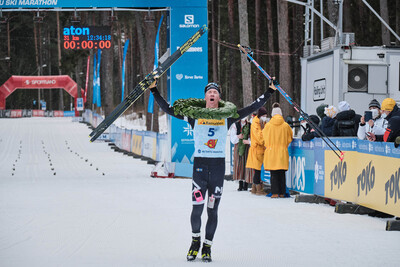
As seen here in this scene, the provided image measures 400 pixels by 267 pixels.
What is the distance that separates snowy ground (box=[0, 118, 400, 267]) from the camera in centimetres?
791

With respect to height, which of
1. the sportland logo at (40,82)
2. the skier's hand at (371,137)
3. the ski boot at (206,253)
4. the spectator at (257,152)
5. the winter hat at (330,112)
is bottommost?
the ski boot at (206,253)

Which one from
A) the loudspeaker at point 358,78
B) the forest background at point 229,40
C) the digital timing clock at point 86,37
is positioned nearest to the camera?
the loudspeaker at point 358,78

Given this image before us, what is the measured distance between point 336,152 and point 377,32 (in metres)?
38.4

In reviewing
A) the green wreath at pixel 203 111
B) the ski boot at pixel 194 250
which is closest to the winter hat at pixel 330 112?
the green wreath at pixel 203 111

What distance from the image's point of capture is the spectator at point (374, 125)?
11281 millimetres

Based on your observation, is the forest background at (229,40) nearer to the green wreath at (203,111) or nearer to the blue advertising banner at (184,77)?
the blue advertising banner at (184,77)

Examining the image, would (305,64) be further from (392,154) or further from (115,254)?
(115,254)

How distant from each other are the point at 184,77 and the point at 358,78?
4833 millimetres

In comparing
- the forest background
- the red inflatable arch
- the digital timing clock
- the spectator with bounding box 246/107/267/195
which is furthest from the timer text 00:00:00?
the red inflatable arch

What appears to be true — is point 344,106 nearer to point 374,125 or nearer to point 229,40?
point 374,125

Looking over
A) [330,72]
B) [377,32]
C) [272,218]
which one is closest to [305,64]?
[330,72]

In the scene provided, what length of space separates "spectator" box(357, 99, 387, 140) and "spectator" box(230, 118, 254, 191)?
468 cm

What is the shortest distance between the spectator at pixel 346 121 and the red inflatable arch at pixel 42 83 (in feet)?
195

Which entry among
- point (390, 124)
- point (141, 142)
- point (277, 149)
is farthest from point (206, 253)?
point (141, 142)
